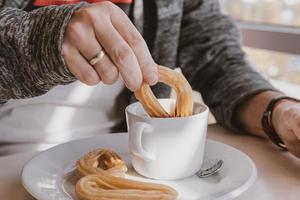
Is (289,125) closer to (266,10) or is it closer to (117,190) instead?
(117,190)

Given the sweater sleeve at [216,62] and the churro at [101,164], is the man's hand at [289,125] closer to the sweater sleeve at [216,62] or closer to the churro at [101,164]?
the sweater sleeve at [216,62]

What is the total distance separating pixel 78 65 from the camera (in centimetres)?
56

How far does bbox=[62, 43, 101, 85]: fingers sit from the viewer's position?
1.83 feet

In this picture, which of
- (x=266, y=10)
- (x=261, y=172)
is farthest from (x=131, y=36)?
(x=266, y=10)

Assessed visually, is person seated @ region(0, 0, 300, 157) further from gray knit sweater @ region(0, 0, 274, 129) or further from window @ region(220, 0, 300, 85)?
window @ region(220, 0, 300, 85)

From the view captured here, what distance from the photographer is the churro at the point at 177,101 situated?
1.99 ft

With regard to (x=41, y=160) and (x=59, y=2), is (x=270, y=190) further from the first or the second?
(x=59, y=2)

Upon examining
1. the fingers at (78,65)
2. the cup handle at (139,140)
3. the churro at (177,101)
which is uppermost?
the fingers at (78,65)

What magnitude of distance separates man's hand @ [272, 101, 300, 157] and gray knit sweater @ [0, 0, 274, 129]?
0.10m

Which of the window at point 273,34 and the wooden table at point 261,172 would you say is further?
the window at point 273,34

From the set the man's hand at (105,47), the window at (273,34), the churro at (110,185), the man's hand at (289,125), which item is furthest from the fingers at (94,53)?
the window at (273,34)

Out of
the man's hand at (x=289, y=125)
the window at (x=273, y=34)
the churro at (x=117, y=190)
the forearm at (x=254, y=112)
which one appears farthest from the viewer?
the window at (x=273, y=34)

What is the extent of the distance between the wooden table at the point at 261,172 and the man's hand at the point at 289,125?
0.06 ft

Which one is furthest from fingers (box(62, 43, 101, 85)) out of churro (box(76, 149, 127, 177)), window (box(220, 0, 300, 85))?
window (box(220, 0, 300, 85))
